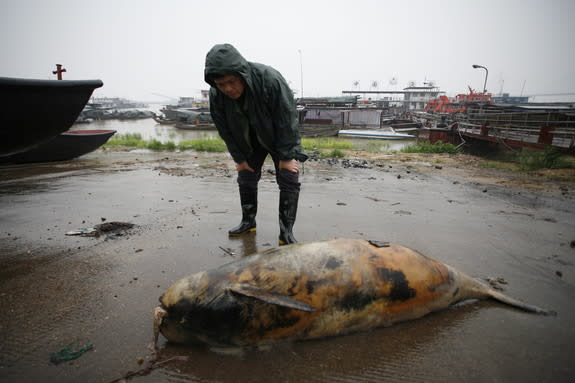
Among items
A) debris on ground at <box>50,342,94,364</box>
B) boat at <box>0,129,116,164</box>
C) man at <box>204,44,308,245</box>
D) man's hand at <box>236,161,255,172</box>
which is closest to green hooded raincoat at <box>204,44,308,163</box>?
man at <box>204,44,308,245</box>

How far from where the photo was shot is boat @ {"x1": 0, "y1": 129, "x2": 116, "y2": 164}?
701 cm

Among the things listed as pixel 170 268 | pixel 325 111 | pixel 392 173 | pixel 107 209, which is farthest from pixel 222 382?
pixel 325 111

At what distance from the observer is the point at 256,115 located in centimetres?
246

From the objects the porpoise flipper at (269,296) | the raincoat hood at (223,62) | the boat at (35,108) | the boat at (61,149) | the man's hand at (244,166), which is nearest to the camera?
the porpoise flipper at (269,296)

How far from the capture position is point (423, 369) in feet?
4.55

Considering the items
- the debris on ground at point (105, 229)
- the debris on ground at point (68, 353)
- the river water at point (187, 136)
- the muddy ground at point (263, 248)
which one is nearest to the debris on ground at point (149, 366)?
the muddy ground at point (263, 248)

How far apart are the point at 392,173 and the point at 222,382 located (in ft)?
20.3

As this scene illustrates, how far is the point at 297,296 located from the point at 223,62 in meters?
1.76

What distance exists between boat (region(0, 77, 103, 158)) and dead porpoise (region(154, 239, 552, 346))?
366 centimetres

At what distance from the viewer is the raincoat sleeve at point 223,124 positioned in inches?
104

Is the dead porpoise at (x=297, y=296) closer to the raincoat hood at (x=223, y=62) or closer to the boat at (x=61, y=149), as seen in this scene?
the raincoat hood at (x=223, y=62)

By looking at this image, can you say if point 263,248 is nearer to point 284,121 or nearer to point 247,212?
point 247,212

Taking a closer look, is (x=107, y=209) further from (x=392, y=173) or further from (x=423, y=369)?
(x=392, y=173)

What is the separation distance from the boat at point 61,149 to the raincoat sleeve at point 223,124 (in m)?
6.60
